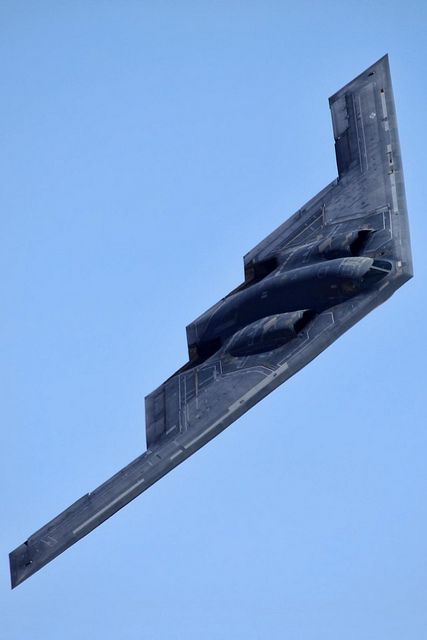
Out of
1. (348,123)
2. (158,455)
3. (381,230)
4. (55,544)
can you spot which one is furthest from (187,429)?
(348,123)

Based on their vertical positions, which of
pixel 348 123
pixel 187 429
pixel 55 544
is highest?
pixel 348 123

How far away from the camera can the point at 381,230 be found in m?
53.3

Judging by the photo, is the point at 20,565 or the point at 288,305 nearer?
the point at 20,565

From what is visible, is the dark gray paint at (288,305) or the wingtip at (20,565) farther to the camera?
the dark gray paint at (288,305)

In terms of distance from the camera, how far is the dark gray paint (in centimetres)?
5009

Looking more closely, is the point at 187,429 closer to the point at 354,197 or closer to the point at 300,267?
the point at 300,267

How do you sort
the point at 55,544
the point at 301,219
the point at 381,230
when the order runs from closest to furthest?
1. the point at 55,544
2. the point at 381,230
3. the point at 301,219

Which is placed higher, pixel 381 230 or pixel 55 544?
pixel 381 230

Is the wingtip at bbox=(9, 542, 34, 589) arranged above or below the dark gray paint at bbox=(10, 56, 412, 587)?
below

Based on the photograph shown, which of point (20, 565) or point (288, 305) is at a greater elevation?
point (288, 305)

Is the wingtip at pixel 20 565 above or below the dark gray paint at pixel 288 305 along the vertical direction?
below

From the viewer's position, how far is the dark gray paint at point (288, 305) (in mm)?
50094

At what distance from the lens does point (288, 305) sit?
174ft

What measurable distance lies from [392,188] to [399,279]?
572 cm
